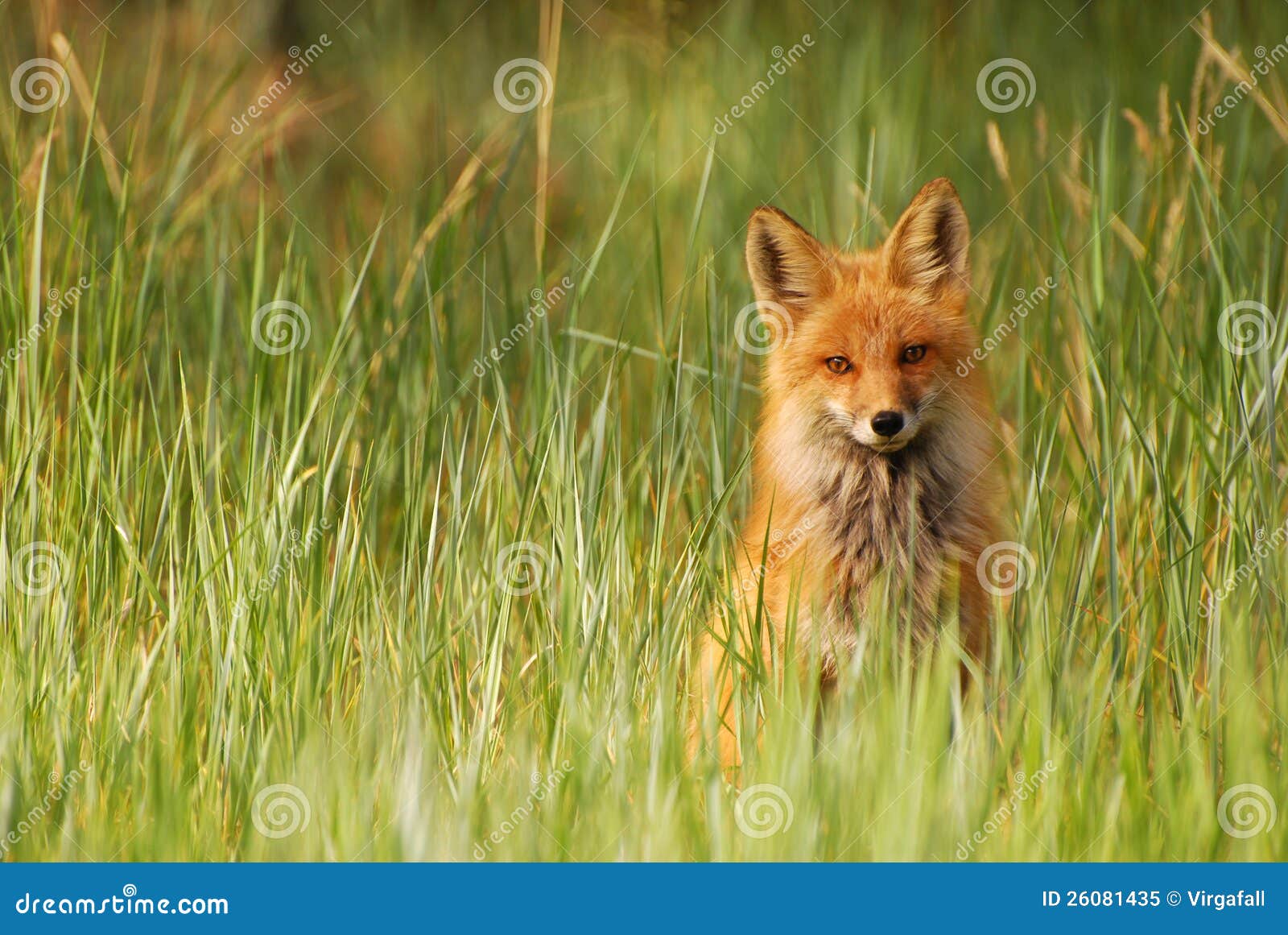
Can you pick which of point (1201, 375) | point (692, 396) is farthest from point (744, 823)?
point (1201, 375)

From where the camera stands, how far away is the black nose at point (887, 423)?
12.0 feet

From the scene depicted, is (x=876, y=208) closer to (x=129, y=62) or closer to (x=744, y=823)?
(x=744, y=823)

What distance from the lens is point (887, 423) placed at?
3.66 meters

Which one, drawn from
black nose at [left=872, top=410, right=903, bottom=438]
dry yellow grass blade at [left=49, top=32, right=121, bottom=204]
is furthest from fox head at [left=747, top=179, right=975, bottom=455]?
dry yellow grass blade at [left=49, top=32, right=121, bottom=204]

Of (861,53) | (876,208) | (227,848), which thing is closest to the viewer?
(227,848)

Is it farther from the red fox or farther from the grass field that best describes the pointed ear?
the grass field

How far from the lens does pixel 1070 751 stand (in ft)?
10.0

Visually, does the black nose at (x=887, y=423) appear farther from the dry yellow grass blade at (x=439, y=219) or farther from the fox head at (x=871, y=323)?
the dry yellow grass blade at (x=439, y=219)

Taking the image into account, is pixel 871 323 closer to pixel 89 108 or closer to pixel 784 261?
pixel 784 261

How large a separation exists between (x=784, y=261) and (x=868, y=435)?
26.1 inches

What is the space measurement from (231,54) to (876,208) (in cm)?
460

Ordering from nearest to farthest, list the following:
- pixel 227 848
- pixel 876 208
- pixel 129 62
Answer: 1. pixel 227 848
2. pixel 876 208
3. pixel 129 62

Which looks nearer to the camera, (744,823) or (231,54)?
(744,823)

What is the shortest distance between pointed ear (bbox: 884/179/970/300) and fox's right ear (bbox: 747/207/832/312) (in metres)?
0.23
